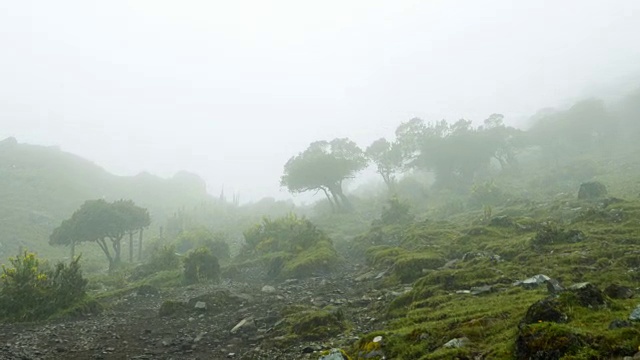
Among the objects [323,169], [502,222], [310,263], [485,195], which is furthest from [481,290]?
[323,169]

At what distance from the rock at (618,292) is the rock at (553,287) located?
1.27 meters

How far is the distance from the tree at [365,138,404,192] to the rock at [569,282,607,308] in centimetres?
6524

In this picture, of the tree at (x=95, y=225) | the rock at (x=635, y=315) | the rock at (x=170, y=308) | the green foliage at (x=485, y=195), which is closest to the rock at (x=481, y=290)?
the rock at (x=635, y=315)

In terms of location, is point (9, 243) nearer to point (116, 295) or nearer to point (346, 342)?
point (116, 295)

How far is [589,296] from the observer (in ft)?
28.6

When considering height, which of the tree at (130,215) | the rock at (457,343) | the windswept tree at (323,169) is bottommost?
the rock at (457,343)

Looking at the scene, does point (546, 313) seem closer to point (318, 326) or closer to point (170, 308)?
point (318, 326)

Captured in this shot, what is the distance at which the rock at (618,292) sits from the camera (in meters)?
9.59

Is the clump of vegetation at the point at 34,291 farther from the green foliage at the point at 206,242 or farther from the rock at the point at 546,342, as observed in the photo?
the rock at the point at 546,342

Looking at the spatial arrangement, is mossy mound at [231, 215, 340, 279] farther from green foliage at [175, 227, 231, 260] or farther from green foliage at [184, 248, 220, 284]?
green foliage at [175, 227, 231, 260]

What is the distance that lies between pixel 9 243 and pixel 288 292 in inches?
2102

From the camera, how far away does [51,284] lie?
2102cm

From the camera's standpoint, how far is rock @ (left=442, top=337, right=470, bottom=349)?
839cm

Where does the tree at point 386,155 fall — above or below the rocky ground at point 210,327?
above
